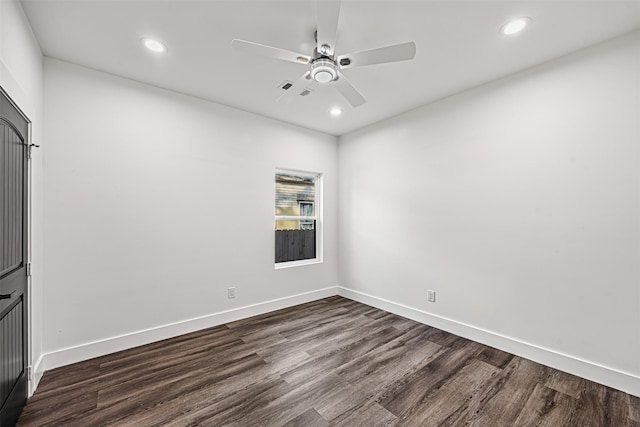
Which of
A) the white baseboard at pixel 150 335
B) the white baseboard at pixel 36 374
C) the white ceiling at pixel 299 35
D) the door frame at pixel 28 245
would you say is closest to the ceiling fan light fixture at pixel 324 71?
the white ceiling at pixel 299 35

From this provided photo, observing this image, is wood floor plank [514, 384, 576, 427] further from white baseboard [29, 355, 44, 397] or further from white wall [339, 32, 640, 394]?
white baseboard [29, 355, 44, 397]

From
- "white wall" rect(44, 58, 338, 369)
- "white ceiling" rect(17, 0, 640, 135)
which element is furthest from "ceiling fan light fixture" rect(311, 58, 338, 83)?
"white wall" rect(44, 58, 338, 369)

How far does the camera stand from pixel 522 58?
2465mm

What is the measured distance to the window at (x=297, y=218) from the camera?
4.20 metres

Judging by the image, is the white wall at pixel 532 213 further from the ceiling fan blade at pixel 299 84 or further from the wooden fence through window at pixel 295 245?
the ceiling fan blade at pixel 299 84

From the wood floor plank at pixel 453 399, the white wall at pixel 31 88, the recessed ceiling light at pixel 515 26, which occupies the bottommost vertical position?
the wood floor plank at pixel 453 399

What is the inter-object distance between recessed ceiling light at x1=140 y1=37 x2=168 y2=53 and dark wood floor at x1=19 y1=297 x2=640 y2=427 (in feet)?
9.05

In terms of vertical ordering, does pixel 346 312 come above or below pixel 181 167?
below

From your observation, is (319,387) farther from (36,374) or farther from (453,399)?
(36,374)

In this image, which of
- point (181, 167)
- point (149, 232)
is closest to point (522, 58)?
point (181, 167)

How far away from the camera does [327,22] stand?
1654 mm

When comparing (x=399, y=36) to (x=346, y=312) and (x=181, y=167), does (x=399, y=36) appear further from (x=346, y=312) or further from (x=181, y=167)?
(x=346, y=312)

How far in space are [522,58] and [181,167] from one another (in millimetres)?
3557

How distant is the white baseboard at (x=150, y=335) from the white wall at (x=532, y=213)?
1668mm
